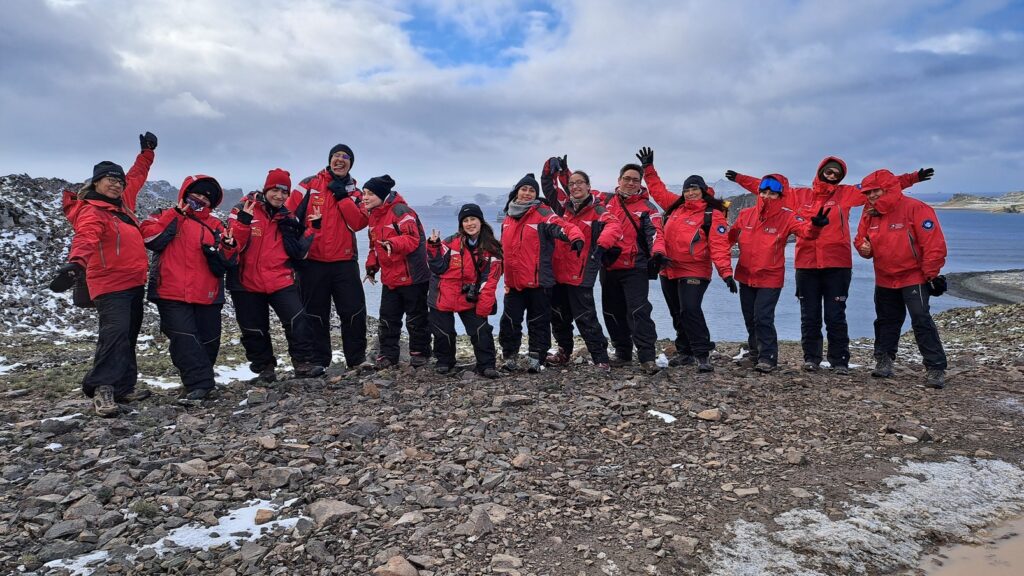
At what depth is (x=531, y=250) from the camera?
7.71 meters

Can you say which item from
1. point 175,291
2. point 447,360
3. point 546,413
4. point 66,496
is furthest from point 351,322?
point 66,496

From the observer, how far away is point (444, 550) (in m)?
3.75

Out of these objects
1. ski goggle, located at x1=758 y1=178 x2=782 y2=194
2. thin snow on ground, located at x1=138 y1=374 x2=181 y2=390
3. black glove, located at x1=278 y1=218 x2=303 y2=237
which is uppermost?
ski goggle, located at x1=758 y1=178 x2=782 y2=194

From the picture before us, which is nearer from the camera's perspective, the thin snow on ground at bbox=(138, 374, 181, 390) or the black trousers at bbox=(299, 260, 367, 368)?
the black trousers at bbox=(299, 260, 367, 368)

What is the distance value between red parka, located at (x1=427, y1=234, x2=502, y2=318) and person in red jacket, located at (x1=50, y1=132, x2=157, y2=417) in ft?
10.7

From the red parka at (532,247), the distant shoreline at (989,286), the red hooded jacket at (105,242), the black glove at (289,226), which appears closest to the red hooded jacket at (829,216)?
the red parka at (532,247)

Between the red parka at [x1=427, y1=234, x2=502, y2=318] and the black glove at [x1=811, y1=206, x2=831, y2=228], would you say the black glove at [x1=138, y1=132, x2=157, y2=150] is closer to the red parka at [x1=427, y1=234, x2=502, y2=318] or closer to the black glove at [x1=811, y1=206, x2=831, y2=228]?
the red parka at [x1=427, y1=234, x2=502, y2=318]

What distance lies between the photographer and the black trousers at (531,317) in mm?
8039

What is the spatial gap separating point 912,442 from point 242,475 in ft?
19.1

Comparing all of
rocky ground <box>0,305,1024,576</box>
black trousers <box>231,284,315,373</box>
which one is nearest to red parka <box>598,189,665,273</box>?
rocky ground <box>0,305,1024,576</box>

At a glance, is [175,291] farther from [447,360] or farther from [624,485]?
[624,485]

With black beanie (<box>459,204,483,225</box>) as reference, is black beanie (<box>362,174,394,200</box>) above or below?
above

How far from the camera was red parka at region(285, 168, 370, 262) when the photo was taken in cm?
786

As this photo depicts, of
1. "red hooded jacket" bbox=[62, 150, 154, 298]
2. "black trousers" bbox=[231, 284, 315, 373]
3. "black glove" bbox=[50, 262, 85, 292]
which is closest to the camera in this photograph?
"black glove" bbox=[50, 262, 85, 292]
